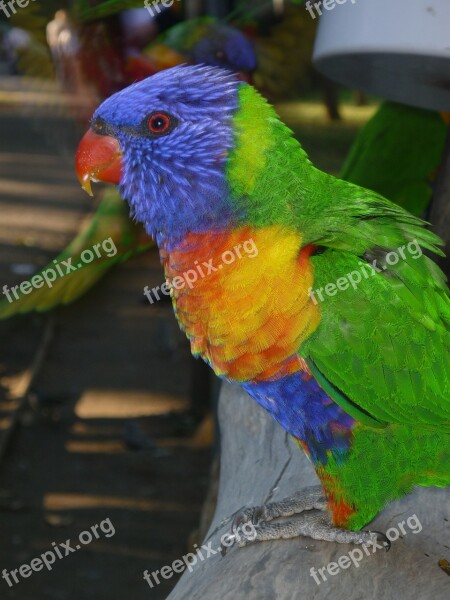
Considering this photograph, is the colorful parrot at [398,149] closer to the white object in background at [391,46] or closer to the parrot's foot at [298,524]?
the white object in background at [391,46]

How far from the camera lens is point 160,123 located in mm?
1831

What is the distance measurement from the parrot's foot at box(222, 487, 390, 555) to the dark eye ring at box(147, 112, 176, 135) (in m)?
1.10

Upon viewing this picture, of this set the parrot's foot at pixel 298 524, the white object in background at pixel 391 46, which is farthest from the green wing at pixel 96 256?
the parrot's foot at pixel 298 524

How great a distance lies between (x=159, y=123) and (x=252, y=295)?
473 mm

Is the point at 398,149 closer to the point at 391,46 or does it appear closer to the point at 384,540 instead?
the point at 391,46

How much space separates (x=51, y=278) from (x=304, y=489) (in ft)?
4.48

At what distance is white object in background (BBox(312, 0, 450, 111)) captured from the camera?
6.51ft

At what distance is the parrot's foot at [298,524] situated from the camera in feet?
6.75

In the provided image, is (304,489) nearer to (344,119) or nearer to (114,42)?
(114,42)

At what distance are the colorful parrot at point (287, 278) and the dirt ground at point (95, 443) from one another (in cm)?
175

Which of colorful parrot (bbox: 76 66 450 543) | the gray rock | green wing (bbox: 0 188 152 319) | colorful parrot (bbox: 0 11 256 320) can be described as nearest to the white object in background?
colorful parrot (bbox: 76 66 450 543)

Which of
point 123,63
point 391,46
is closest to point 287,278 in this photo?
point 391,46

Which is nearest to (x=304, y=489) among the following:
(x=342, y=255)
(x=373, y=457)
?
(x=373, y=457)

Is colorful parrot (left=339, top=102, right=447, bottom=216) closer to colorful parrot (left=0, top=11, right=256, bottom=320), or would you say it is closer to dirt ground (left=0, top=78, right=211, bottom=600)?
colorful parrot (left=0, top=11, right=256, bottom=320)
